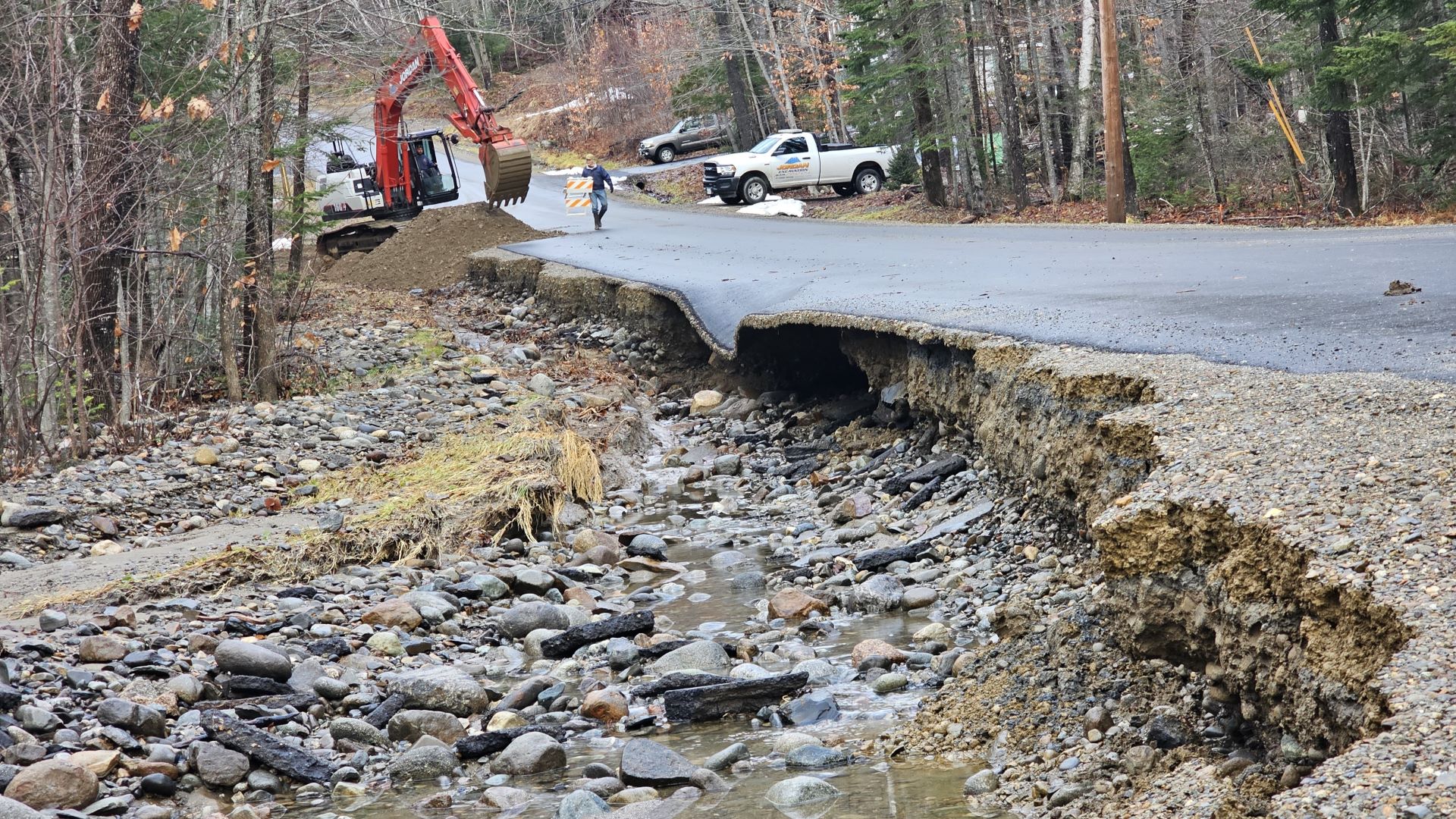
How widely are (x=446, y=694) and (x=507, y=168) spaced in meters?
15.5

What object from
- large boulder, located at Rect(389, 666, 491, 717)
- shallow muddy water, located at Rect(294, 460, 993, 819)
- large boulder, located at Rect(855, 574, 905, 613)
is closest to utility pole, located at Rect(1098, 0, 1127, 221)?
shallow muddy water, located at Rect(294, 460, 993, 819)

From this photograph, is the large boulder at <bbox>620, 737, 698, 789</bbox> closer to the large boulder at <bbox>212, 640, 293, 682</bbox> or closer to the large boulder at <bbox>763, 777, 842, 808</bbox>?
the large boulder at <bbox>763, 777, 842, 808</bbox>

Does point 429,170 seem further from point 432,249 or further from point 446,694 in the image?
point 446,694

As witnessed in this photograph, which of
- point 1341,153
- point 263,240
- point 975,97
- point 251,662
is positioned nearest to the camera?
point 251,662

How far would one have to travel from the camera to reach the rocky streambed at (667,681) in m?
4.35

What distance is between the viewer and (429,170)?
24.7 m

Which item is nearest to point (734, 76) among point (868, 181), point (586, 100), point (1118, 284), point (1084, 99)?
point (868, 181)

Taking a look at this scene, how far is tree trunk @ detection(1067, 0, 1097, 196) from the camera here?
85.9 ft

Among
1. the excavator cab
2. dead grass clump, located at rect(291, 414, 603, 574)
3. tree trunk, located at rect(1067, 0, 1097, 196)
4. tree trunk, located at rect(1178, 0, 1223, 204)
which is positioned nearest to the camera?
dead grass clump, located at rect(291, 414, 603, 574)

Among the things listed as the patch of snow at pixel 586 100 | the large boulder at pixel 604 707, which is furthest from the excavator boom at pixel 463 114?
the patch of snow at pixel 586 100

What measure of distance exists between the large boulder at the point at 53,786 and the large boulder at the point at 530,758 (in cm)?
143

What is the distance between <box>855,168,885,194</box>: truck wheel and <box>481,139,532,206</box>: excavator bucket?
1290 centimetres

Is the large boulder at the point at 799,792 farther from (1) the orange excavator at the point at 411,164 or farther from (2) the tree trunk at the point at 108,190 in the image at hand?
(1) the orange excavator at the point at 411,164

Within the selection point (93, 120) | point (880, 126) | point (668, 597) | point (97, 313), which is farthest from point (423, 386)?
point (880, 126)
